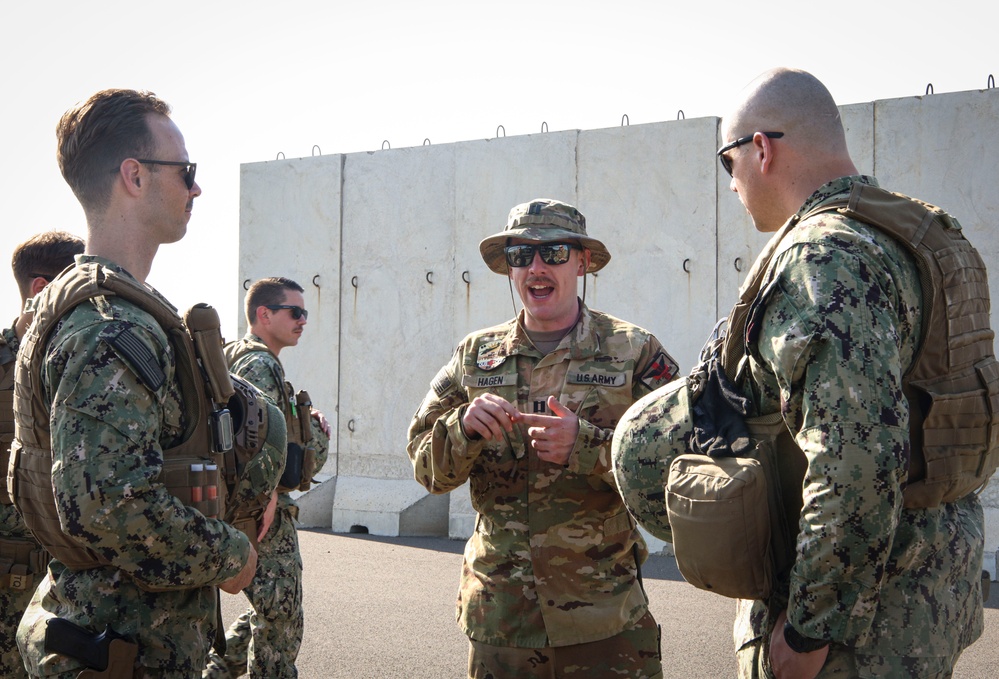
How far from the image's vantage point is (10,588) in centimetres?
401

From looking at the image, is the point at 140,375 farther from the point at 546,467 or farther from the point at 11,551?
the point at 11,551

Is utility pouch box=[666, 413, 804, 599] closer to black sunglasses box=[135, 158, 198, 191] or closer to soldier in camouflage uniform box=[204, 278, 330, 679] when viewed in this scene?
black sunglasses box=[135, 158, 198, 191]

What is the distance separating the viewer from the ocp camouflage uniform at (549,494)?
3539mm

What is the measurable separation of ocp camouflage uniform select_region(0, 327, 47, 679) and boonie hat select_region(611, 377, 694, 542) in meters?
2.58

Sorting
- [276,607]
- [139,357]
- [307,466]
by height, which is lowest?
[276,607]

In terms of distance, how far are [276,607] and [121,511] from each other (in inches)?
120

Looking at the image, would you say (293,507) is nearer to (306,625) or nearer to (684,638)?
(306,625)

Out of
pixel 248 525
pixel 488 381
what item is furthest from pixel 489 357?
pixel 248 525

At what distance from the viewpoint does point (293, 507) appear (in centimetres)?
562

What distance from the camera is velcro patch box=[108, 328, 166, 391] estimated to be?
8.32 ft

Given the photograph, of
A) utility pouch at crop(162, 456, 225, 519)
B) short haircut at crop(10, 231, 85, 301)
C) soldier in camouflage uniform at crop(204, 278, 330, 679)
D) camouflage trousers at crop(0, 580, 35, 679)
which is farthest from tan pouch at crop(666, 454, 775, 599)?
short haircut at crop(10, 231, 85, 301)

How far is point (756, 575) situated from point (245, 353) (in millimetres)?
4116

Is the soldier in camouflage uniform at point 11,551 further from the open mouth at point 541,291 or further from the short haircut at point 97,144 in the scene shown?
the open mouth at point 541,291

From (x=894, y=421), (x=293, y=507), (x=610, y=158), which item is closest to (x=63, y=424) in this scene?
(x=894, y=421)
